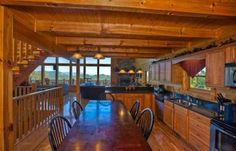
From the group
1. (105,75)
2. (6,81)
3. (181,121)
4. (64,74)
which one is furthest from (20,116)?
(105,75)

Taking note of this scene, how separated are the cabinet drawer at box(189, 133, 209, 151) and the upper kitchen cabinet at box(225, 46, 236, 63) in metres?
1.50

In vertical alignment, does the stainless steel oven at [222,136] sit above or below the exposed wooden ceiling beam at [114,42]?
below

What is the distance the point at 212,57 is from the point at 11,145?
338 cm

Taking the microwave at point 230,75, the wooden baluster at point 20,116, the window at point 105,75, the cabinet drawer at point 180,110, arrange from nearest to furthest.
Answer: the microwave at point 230,75 < the wooden baluster at point 20,116 < the cabinet drawer at point 180,110 < the window at point 105,75

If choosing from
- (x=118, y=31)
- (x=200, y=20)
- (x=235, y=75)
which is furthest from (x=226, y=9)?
(x=118, y=31)

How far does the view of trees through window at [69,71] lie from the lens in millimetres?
14312

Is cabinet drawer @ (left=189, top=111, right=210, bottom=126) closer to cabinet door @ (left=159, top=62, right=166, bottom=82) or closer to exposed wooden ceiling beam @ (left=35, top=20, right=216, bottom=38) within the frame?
exposed wooden ceiling beam @ (left=35, top=20, right=216, bottom=38)

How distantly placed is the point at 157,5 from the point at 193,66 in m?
3.10

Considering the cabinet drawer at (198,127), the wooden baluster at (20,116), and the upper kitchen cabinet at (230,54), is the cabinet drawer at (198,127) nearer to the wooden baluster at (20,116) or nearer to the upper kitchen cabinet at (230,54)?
the upper kitchen cabinet at (230,54)

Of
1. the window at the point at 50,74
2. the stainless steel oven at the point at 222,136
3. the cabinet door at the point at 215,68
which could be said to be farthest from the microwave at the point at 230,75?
the window at the point at 50,74

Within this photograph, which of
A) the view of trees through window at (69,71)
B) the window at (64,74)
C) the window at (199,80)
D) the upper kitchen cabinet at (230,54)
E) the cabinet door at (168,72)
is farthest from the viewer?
the window at (64,74)

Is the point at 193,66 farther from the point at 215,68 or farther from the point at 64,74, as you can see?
the point at 64,74

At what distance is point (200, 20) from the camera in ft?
9.52

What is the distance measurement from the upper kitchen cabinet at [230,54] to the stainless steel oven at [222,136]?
938mm
